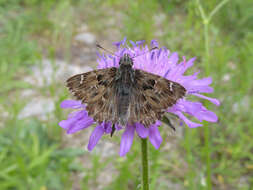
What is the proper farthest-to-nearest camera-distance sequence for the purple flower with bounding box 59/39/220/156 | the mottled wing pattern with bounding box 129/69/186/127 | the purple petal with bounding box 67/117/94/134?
1. the purple petal with bounding box 67/117/94/134
2. the purple flower with bounding box 59/39/220/156
3. the mottled wing pattern with bounding box 129/69/186/127

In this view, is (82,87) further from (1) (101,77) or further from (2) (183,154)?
(2) (183,154)

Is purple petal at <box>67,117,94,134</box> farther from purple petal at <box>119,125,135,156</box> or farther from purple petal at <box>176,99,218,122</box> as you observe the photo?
purple petal at <box>176,99,218,122</box>

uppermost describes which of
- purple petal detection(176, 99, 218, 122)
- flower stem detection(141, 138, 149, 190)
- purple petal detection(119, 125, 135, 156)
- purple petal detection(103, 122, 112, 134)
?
purple petal detection(176, 99, 218, 122)

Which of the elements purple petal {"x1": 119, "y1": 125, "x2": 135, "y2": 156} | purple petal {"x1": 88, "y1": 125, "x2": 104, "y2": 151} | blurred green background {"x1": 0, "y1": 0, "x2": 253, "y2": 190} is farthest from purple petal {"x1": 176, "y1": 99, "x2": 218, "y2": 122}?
purple petal {"x1": 88, "y1": 125, "x2": 104, "y2": 151}

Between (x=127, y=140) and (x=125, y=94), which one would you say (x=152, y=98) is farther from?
(x=127, y=140)

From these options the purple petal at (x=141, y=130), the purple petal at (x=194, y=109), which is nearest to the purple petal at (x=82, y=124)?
the purple petal at (x=141, y=130)

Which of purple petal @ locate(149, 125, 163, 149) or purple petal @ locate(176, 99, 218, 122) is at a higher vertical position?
purple petal @ locate(176, 99, 218, 122)

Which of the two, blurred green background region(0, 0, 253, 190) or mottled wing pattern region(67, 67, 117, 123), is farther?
blurred green background region(0, 0, 253, 190)

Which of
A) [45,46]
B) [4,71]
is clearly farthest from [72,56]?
[4,71]
